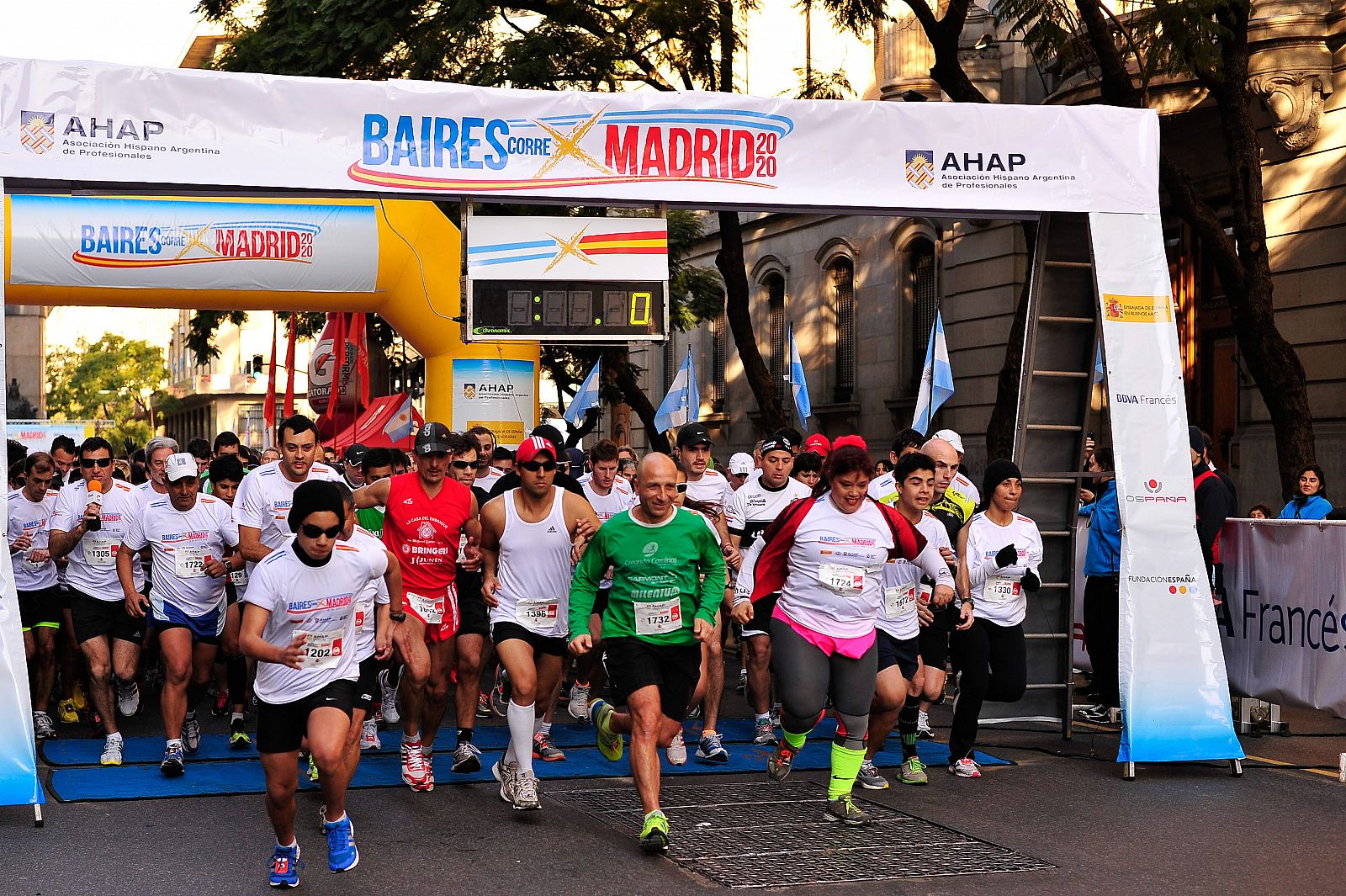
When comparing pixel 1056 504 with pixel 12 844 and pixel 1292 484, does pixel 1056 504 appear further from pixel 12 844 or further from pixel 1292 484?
pixel 12 844

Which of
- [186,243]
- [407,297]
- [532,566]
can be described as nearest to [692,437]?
[532,566]

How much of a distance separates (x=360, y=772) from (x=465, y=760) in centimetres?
70

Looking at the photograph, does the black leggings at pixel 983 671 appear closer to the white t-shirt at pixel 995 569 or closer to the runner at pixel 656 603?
the white t-shirt at pixel 995 569

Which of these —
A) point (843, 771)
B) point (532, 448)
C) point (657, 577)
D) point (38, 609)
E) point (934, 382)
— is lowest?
point (843, 771)

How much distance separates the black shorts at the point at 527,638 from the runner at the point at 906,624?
1.78 meters

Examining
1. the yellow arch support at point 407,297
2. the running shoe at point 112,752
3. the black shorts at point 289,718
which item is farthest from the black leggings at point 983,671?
the yellow arch support at point 407,297

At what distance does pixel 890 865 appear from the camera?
708cm

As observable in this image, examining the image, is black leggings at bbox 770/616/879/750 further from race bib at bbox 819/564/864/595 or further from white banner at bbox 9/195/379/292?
white banner at bbox 9/195/379/292

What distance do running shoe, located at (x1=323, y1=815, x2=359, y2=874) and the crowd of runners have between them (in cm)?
1

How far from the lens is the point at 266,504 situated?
30.2 ft

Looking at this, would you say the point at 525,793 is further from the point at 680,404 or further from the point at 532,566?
the point at 680,404

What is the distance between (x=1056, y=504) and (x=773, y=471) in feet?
6.98

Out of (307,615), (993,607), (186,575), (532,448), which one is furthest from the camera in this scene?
(186,575)

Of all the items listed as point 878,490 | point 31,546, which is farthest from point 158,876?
point 878,490
